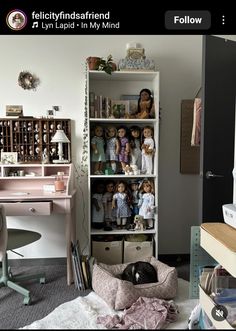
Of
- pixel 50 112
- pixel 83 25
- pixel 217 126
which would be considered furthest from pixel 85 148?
pixel 83 25

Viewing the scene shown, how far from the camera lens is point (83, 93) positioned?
2531 mm

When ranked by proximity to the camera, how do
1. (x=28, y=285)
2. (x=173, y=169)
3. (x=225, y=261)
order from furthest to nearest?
(x=173, y=169), (x=28, y=285), (x=225, y=261)

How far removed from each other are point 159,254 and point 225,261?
1.62m

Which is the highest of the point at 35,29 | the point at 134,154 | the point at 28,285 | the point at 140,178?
the point at 35,29

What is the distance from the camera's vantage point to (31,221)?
2.58 m

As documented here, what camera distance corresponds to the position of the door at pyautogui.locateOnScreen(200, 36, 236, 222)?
1.98 m

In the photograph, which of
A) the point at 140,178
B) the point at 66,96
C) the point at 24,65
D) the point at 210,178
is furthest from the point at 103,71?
the point at 210,178

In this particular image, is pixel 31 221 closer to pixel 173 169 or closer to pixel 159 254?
pixel 159 254

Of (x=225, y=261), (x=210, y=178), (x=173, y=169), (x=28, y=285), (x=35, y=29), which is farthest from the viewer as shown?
(x=173, y=169)

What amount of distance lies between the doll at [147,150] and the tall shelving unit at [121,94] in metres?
0.04

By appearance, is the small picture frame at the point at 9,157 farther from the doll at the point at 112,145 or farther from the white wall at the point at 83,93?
the doll at the point at 112,145

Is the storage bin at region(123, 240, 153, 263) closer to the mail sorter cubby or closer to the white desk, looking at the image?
the white desk

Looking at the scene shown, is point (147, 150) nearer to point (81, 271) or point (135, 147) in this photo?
point (135, 147)

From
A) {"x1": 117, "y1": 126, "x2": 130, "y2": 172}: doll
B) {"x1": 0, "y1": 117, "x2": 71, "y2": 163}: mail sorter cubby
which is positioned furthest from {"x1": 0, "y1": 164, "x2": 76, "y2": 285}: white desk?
{"x1": 117, "y1": 126, "x2": 130, "y2": 172}: doll
